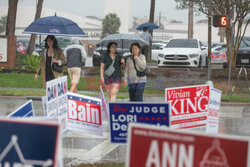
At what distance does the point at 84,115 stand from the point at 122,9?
140 metres

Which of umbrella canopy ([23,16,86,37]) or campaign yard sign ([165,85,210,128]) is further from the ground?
umbrella canopy ([23,16,86,37])

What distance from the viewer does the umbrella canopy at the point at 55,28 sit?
47.1ft

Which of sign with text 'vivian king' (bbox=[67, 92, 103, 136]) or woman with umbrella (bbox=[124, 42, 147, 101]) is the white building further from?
sign with text 'vivian king' (bbox=[67, 92, 103, 136])

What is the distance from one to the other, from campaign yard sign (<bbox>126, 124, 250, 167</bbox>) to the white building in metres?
143

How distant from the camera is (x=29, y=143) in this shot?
406cm

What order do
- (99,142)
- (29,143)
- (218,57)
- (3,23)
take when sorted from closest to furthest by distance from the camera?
(29,143) < (99,142) < (218,57) < (3,23)

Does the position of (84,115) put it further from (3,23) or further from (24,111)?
(3,23)

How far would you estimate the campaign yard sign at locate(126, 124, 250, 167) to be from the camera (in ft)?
12.7

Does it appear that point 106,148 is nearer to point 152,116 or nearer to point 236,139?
point 152,116

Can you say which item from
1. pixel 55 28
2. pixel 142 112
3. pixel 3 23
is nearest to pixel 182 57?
pixel 55 28

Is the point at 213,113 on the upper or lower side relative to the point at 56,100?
lower

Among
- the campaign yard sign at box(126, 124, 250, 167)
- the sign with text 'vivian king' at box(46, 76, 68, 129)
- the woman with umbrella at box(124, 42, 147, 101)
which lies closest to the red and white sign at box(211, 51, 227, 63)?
the woman with umbrella at box(124, 42, 147, 101)

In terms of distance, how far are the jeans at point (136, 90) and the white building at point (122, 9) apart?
135 meters

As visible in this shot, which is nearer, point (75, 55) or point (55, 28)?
point (75, 55)
